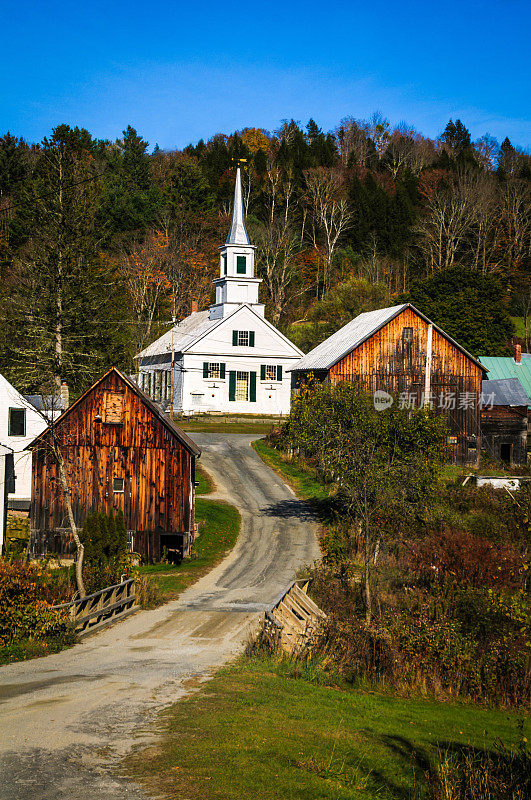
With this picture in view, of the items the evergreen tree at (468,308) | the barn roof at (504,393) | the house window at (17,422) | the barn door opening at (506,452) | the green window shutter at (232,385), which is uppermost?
the evergreen tree at (468,308)

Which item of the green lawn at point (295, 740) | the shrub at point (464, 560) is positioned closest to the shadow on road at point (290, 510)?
the shrub at point (464, 560)

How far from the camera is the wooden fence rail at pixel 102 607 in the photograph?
62.0 feet

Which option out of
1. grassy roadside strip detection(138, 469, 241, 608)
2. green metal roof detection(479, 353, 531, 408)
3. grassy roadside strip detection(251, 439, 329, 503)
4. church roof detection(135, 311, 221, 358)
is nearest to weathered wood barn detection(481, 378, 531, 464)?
green metal roof detection(479, 353, 531, 408)

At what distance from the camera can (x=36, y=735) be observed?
34.1 feet

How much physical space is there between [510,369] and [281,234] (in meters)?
38.0

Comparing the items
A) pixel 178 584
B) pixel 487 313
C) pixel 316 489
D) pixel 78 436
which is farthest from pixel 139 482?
pixel 487 313

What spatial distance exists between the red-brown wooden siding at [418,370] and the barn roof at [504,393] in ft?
6.45

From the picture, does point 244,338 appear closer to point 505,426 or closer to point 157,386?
point 157,386

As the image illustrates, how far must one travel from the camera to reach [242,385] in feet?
194

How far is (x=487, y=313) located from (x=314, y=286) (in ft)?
86.2

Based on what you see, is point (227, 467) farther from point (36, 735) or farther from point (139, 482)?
point (36, 735)

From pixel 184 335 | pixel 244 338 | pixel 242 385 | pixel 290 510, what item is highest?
pixel 184 335

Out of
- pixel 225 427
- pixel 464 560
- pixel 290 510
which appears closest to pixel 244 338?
pixel 225 427

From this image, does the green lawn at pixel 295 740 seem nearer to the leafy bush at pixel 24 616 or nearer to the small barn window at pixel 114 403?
the leafy bush at pixel 24 616
